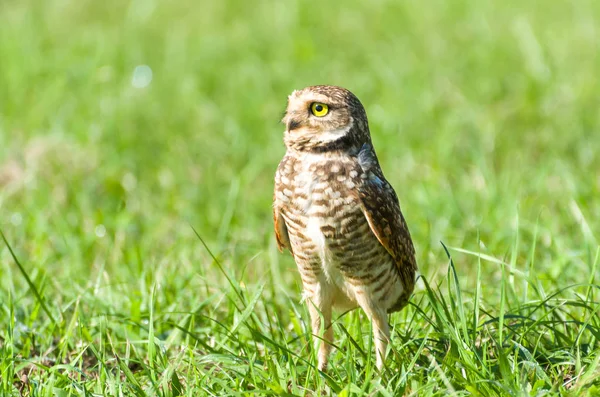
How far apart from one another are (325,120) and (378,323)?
2.51ft

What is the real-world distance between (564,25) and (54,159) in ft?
15.7

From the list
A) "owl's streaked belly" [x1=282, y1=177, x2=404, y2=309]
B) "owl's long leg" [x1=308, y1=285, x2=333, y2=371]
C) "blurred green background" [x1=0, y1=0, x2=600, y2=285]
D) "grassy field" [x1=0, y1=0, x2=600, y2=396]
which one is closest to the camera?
"owl's streaked belly" [x1=282, y1=177, x2=404, y2=309]

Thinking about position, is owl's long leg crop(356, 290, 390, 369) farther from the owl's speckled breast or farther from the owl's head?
the owl's head

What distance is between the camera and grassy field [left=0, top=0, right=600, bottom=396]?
3326 millimetres

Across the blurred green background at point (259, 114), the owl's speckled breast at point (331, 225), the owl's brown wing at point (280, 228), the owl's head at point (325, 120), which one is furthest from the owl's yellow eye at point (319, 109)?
the blurred green background at point (259, 114)

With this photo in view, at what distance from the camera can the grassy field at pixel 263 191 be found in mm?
3326

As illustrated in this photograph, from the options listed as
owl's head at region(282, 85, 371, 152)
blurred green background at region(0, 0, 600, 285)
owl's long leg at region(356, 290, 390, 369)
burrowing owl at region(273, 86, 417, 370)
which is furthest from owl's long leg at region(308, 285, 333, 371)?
blurred green background at region(0, 0, 600, 285)

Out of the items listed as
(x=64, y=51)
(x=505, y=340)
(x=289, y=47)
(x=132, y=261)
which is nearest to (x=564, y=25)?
(x=289, y=47)

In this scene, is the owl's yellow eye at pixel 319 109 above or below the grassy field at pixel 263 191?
above

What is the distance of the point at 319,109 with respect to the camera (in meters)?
3.31

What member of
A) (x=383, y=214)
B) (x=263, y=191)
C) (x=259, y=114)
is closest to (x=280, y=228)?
(x=383, y=214)

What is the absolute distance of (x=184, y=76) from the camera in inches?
308

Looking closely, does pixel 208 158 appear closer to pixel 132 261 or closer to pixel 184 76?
pixel 184 76

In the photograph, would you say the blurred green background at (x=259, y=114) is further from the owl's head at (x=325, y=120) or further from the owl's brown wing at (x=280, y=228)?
the owl's head at (x=325, y=120)
